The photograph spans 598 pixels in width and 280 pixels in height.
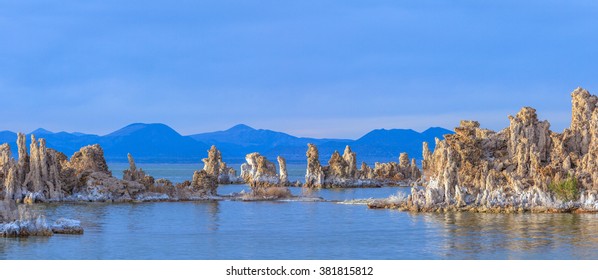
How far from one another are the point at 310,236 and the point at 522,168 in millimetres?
26180

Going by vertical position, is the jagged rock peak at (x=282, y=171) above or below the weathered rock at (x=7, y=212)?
above

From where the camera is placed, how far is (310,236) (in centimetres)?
6078

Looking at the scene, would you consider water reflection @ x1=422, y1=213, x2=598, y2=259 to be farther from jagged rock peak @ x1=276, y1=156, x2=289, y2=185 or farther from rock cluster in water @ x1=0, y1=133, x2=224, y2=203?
jagged rock peak @ x1=276, y1=156, x2=289, y2=185

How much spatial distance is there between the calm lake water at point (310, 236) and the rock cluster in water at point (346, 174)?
67507 millimetres

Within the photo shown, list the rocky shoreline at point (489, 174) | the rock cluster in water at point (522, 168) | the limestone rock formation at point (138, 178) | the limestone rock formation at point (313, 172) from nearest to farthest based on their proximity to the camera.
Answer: the rock cluster in water at point (522, 168), the rocky shoreline at point (489, 174), the limestone rock formation at point (138, 178), the limestone rock formation at point (313, 172)

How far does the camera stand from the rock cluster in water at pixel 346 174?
15375 centimetres

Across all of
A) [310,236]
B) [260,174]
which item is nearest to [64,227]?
[310,236]

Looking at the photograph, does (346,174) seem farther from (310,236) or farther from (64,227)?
(64,227)

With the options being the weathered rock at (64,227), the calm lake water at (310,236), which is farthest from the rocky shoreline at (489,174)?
the weathered rock at (64,227)

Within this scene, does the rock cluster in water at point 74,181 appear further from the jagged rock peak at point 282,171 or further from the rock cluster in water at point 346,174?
the jagged rock peak at point 282,171

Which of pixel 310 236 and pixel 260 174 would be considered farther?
pixel 260 174

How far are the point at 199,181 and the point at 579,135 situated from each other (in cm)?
4447

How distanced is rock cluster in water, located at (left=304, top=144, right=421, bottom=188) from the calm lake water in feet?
221

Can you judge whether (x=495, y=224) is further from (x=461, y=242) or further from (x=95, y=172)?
(x=95, y=172)
